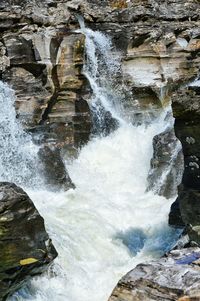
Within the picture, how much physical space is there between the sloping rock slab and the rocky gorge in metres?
9.87

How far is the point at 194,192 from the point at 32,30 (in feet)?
45.4

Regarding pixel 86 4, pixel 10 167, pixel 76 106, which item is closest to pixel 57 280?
pixel 10 167

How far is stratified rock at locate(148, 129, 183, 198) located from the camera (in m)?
17.6

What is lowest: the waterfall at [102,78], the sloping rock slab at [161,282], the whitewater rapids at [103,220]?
the whitewater rapids at [103,220]

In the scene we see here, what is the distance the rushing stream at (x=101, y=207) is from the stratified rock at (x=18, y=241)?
1.32 ft

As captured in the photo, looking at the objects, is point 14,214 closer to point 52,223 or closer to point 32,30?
point 52,223

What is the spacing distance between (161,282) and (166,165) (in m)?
13.9

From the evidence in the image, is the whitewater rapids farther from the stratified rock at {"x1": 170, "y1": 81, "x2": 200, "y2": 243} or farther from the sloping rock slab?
the sloping rock slab

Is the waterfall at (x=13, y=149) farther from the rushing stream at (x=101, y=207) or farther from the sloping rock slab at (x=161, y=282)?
the sloping rock slab at (x=161, y=282)

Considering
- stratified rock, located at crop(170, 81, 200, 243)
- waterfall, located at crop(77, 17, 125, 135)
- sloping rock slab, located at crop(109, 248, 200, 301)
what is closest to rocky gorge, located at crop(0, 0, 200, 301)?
waterfall, located at crop(77, 17, 125, 135)

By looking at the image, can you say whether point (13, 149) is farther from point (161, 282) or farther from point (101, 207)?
point (161, 282)

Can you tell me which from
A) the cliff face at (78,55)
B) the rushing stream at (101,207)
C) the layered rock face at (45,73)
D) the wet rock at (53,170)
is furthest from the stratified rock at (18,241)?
the layered rock face at (45,73)

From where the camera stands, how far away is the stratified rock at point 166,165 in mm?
17625

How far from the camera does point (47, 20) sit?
2369 centimetres
